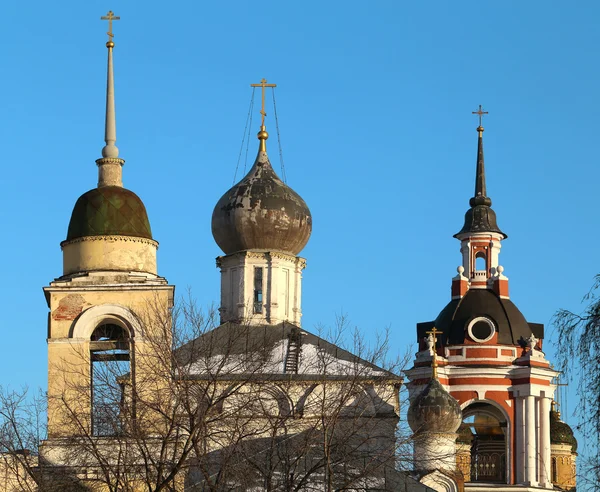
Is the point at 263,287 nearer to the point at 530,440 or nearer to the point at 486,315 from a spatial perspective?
the point at 530,440

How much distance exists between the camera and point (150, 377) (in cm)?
3481

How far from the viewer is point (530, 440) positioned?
220 feet

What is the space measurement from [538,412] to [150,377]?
34.4 metres

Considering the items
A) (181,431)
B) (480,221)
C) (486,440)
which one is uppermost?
(480,221)

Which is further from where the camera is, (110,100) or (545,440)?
(545,440)

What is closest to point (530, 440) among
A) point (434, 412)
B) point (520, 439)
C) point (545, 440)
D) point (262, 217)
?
point (520, 439)

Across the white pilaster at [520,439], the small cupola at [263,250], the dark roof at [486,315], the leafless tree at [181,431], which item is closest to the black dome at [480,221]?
the dark roof at [486,315]

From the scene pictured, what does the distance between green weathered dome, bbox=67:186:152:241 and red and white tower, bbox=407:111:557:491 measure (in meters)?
29.1

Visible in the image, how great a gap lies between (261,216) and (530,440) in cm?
1692

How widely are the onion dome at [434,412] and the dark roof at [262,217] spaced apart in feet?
17.3

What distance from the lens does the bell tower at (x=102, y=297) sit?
3594 cm

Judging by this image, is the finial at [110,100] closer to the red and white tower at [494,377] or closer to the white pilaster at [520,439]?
the red and white tower at [494,377]

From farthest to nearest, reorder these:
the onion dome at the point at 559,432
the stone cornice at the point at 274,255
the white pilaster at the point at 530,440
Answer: the onion dome at the point at 559,432 < the white pilaster at the point at 530,440 < the stone cornice at the point at 274,255

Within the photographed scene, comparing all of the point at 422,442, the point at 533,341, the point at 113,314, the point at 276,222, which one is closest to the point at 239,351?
the point at 113,314
